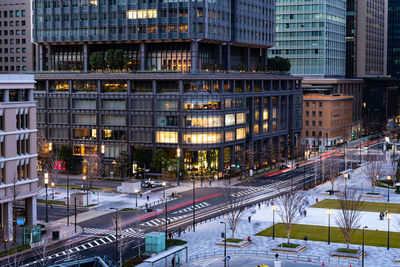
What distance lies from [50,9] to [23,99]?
8321cm

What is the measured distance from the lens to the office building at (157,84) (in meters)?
145

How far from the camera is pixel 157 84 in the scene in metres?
147

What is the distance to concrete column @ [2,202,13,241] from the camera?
84438 millimetres

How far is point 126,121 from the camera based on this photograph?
490ft

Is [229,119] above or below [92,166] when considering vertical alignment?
above

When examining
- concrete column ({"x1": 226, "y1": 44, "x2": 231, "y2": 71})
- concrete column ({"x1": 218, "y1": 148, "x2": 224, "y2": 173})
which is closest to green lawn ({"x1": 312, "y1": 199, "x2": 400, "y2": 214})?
concrete column ({"x1": 218, "y1": 148, "x2": 224, "y2": 173})

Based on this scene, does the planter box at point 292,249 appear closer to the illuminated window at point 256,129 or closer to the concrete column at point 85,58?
the illuminated window at point 256,129

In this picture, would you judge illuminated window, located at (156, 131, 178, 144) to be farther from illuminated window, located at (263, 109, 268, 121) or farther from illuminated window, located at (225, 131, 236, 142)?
illuminated window, located at (263, 109, 268, 121)

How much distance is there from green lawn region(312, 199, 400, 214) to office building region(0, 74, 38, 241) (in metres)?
49.4

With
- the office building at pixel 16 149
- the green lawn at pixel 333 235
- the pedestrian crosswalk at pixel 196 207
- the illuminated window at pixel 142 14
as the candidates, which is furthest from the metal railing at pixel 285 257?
the illuminated window at pixel 142 14

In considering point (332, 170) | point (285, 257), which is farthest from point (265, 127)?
point (285, 257)

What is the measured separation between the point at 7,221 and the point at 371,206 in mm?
61640

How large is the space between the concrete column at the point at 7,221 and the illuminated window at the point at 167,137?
6282 centimetres

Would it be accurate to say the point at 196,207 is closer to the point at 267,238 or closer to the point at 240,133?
the point at 267,238
